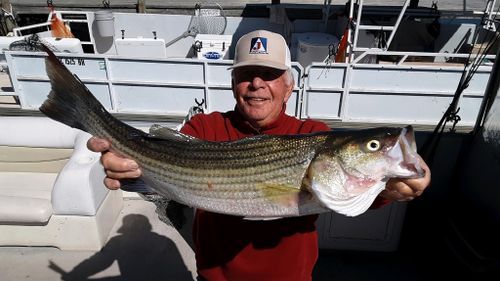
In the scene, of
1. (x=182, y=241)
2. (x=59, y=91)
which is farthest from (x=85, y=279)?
(x=59, y=91)

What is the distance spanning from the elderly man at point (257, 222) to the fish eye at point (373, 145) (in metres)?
0.45

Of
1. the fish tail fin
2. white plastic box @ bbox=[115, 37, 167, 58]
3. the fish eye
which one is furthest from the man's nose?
white plastic box @ bbox=[115, 37, 167, 58]

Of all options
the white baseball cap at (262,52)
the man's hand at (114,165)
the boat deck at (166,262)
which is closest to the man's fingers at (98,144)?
the man's hand at (114,165)

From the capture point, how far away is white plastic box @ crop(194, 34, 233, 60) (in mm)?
10001

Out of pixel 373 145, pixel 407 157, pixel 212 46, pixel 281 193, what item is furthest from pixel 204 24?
pixel 407 157

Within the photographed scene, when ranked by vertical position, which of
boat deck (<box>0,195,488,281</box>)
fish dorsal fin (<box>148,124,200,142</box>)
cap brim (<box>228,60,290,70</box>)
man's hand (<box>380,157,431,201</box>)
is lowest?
boat deck (<box>0,195,488,281</box>)

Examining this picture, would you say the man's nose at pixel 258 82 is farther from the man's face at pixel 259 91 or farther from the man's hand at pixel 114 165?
the man's hand at pixel 114 165

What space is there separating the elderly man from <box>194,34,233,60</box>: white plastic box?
7653mm

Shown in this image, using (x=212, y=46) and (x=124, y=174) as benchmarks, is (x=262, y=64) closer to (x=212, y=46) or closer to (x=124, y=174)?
(x=124, y=174)

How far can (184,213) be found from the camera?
3.88 metres

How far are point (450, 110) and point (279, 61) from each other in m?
2.83

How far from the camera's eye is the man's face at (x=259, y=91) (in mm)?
2361

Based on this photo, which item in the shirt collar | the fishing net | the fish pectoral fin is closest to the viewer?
the fish pectoral fin

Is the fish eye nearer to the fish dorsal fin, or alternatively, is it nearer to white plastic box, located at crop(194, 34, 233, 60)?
the fish dorsal fin
